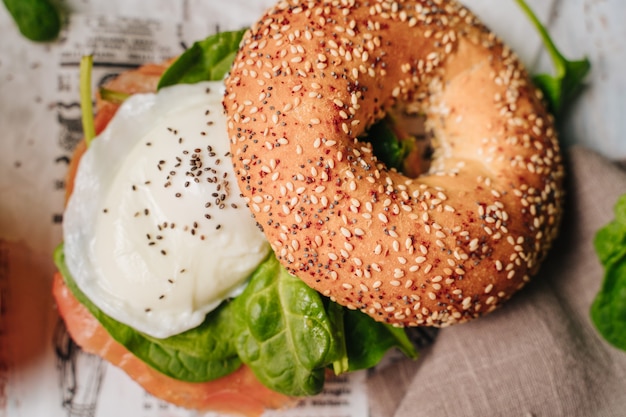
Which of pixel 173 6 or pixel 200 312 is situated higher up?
pixel 173 6

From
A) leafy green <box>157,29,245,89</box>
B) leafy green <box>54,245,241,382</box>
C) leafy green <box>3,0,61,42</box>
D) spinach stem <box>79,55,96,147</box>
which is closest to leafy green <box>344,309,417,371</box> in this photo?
leafy green <box>54,245,241,382</box>

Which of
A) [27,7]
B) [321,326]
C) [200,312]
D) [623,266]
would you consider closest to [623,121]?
[623,266]

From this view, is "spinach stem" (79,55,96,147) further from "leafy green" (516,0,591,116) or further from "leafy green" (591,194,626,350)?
"leafy green" (591,194,626,350)

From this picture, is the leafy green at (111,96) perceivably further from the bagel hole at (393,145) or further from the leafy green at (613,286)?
the leafy green at (613,286)

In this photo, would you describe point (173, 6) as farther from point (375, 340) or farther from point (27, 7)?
point (375, 340)

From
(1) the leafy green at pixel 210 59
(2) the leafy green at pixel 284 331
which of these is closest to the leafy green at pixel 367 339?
(2) the leafy green at pixel 284 331
